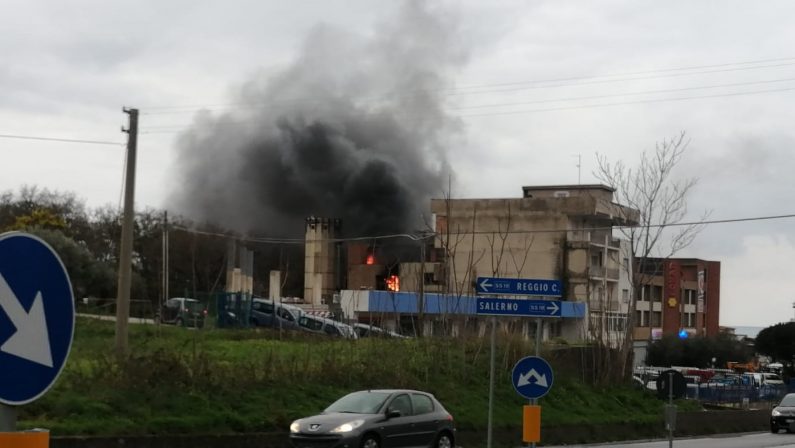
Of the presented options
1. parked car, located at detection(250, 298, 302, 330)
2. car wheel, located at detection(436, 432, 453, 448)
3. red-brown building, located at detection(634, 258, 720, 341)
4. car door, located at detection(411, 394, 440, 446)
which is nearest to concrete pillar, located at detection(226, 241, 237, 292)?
parked car, located at detection(250, 298, 302, 330)

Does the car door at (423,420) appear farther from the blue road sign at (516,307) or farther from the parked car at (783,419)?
the parked car at (783,419)

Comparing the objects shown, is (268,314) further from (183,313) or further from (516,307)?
(516,307)

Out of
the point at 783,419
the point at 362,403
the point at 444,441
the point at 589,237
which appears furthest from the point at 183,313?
the point at 589,237

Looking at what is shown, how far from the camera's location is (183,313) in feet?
150

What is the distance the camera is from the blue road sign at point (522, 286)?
706 inches

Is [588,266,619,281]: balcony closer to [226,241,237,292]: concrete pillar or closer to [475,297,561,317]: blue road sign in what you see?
[226,241,237,292]: concrete pillar

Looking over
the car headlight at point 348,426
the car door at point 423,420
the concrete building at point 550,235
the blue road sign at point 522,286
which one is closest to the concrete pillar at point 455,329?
the car door at point 423,420

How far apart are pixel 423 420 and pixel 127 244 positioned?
34.1ft

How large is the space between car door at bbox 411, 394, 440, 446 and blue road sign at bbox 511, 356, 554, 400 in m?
4.31

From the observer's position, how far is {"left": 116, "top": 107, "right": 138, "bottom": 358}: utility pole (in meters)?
26.3

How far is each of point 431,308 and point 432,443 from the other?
45.0 meters

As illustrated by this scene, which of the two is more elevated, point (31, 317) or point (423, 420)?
point (31, 317)

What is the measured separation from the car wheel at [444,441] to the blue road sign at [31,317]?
1837cm

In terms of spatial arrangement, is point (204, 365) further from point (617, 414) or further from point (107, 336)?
point (617, 414)
